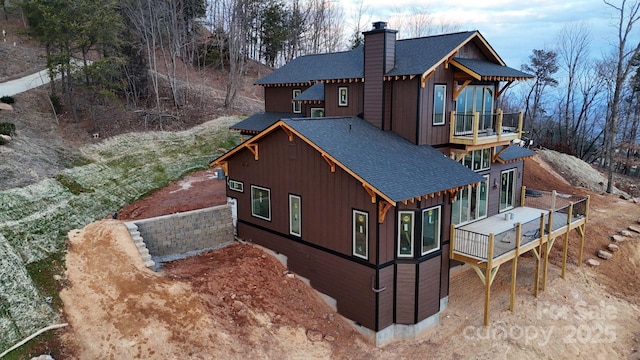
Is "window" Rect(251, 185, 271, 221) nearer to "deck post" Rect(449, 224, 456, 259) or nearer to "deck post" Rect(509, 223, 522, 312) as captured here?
"deck post" Rect(449, 224, 456, 259)

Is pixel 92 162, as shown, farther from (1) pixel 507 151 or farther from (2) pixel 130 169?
(1) pixel 507 151

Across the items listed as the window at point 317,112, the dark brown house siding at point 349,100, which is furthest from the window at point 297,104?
the dark brown house siding at point 349,100

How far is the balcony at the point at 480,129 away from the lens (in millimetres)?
14385

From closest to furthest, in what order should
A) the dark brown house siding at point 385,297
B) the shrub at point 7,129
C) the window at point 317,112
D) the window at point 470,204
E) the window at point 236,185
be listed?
the dark brown house siding at point 385,297 → the window at point 470,204 → the window at point 236,185 → the shrub at point 7,129 → the window at point 317,112

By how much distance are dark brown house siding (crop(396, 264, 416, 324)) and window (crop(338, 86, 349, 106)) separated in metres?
6.91

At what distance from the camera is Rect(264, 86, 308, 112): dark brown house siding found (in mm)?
23938

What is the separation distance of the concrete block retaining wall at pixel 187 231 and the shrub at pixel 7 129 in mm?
9071

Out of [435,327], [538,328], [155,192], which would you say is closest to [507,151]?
[538,328]

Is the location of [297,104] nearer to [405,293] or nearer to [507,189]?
[507,189]

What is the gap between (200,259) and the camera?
48.6 ft

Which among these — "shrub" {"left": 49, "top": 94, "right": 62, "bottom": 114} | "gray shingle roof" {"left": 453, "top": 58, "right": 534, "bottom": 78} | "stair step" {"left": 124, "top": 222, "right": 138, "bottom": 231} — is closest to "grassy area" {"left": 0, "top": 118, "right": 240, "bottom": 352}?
"stair step" {"left": 124, "top": 222, "right": 138, "bottom": 231}

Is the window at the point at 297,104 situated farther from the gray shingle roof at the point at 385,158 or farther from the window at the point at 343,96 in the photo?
the gray shingle roof at the point at 385,158

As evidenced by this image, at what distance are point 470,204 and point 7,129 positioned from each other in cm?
1929

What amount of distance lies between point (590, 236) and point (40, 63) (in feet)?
114
